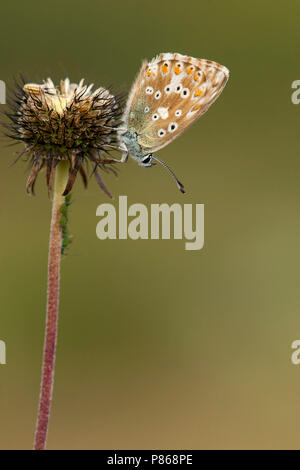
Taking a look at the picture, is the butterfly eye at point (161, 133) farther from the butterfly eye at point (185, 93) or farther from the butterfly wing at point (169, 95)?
the butterfly eye at point (185, 93)

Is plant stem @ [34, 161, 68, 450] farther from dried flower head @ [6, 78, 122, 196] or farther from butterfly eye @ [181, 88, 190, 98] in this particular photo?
butterfly eye @ [181, 88, 190, 98]

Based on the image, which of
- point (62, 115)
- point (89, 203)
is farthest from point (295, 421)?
point (62, 115)

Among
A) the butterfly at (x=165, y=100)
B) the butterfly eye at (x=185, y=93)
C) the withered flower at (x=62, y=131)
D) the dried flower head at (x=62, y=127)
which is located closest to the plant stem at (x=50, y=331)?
the withered flower at (x=62, y=131)

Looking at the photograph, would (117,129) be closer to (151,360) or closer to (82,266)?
(151,360)

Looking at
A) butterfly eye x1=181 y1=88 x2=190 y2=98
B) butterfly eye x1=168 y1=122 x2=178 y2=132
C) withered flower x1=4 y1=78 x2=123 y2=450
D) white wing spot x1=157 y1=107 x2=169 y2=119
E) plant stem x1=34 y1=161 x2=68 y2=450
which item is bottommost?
plant stem x1=34 y1=161 x2=68 y2=450

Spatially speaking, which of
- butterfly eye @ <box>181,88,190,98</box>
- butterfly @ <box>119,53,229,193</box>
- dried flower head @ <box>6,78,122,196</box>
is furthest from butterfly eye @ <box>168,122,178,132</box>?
dried flower head @ <box>6,78,122,196</box>

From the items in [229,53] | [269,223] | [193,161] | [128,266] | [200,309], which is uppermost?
[229,53]
